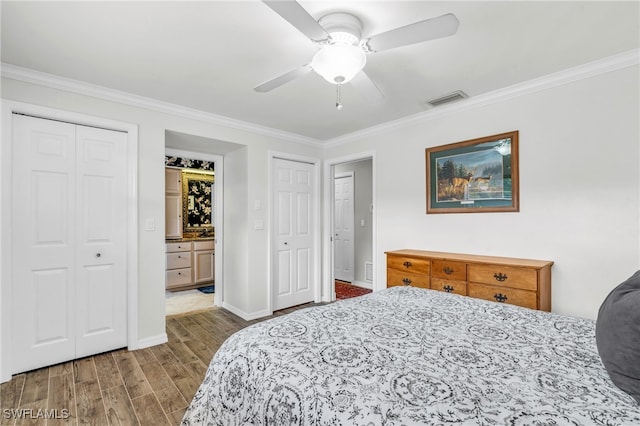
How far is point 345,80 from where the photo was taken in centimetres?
176

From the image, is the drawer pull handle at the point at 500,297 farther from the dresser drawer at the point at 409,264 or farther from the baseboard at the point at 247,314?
the baseboard at the point at 247,314

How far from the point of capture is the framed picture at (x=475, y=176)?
8.91ft

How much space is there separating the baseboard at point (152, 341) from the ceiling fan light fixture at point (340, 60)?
2873mm

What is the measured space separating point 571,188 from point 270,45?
98.9 inches

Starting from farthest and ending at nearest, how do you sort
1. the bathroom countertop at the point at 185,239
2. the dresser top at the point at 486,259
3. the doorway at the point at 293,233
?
1. the bathroom countertop at the point at 185,239
2. the doorway at the point at 293,233
3. the dresser top at the point at 486,259

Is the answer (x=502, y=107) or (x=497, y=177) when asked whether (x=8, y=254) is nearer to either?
(x=497, y=177)

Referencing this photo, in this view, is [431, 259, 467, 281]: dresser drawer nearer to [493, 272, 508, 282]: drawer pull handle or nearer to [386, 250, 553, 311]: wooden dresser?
[386, 250, 553, 311]: wooden dresser

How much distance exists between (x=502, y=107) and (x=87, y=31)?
10.6ft

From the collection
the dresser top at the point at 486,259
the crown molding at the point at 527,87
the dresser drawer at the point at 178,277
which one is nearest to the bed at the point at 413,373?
the dresser top at the point at 486,259

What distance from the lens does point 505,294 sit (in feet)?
7.80

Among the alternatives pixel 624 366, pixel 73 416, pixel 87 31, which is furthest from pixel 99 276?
pixel 624 366

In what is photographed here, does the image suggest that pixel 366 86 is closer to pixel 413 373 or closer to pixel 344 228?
pixel 413 373

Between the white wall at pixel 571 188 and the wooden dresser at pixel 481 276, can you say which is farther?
the wooden dresser at pixel 481 276

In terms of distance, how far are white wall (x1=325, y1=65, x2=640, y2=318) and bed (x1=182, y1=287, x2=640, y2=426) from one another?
1.09 meters
